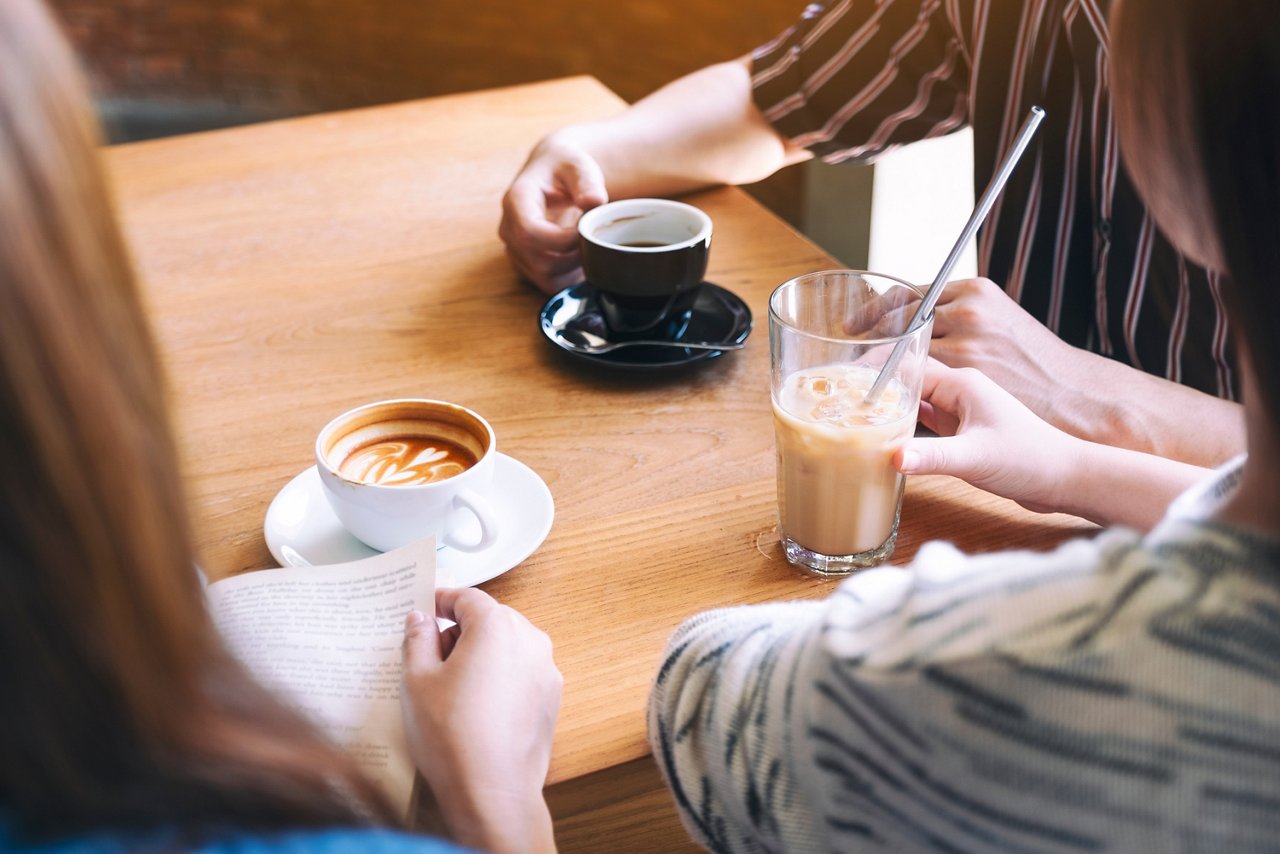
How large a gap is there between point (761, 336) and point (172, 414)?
73cm

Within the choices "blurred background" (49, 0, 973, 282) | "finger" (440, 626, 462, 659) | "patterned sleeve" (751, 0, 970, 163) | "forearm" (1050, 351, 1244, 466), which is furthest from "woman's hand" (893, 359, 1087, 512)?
"blurred background" (49, 0, 973, 282)

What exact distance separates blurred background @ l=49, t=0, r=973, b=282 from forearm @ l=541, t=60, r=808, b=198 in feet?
3.78

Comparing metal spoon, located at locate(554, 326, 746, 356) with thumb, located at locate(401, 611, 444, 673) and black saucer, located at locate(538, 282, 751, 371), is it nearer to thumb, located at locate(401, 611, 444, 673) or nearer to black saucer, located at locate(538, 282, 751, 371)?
black saucer, located at locate(538, 282, 751, 371)

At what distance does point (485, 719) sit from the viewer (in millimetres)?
641

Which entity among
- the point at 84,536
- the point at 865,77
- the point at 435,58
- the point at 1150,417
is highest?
the point at 84,536

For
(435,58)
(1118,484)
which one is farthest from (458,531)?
(435,58)

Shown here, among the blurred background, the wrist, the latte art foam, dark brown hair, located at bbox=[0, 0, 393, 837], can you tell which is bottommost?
the blurred background

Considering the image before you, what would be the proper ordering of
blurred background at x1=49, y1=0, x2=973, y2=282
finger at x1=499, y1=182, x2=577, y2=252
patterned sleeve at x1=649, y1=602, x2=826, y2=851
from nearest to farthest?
patterned sleeve at x1=649, y1=602, x2=826, y2=851, finger at x1=499, y1=182, x2=577, y2=252, blurred background at x1=49, y1=0, x2=973, y2=282

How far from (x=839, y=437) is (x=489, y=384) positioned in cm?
37

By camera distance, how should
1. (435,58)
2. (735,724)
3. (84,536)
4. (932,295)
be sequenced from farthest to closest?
(435,58) < (932,295) < (735,724) < (84,536)

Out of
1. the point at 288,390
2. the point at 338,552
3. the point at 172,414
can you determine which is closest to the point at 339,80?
the point at 288,390

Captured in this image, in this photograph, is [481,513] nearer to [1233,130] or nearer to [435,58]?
[1233,130]

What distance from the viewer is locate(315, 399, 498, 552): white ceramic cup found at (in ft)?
2.55

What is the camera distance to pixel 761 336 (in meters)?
1.10
